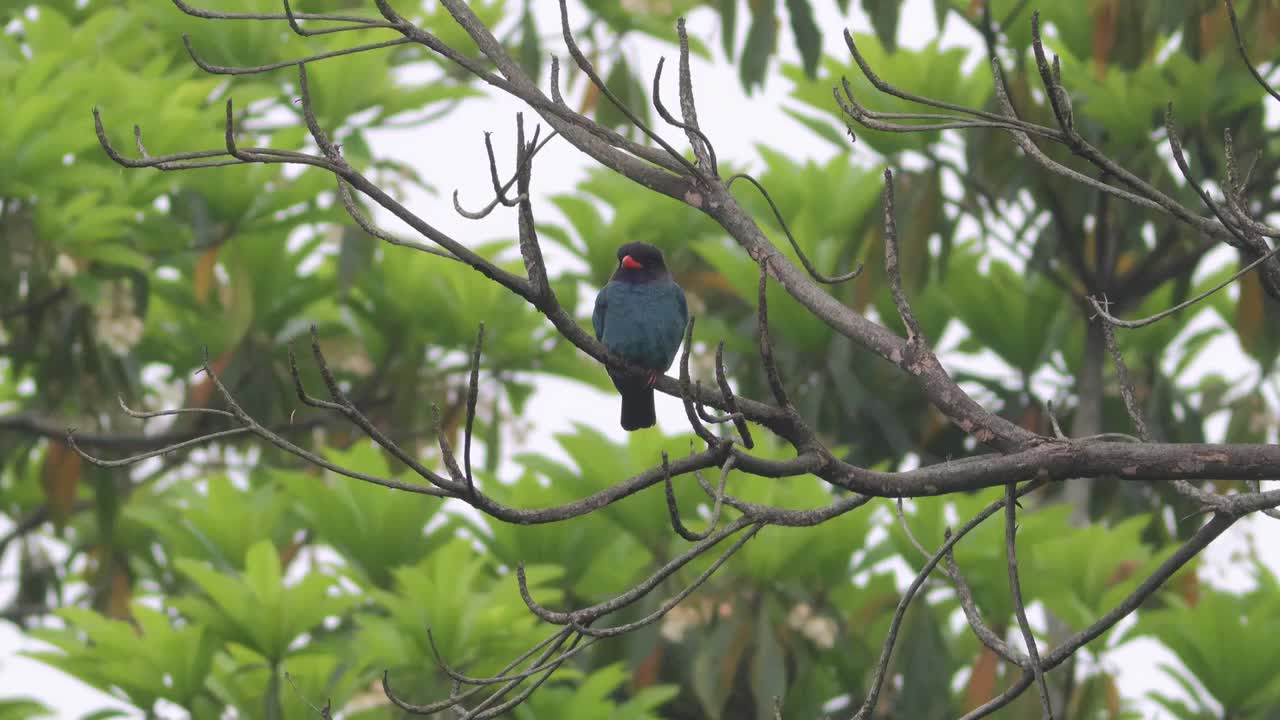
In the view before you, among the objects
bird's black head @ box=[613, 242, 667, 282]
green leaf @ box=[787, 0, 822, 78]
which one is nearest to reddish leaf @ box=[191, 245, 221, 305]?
bird's black head @ box=[613, 242, 667, 282]

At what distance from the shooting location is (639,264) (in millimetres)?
5102

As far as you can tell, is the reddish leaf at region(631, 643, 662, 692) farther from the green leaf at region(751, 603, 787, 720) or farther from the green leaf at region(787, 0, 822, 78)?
the green leaf at region(787, 0, 822, 78)

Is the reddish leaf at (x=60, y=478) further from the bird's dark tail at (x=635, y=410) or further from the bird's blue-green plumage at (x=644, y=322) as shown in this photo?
the bird's dark tail at (x=635, y=410)

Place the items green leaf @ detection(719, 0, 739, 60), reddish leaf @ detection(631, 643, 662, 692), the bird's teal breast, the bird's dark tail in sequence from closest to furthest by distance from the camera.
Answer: the bird's dark tail, the bird's teal breast, green leaf @ detection(719, 0, 739, 60), reddish leaf @ detection(631, 643, 662, 692)

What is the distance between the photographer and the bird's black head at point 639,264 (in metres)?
5.07

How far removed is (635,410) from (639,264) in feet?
2.80

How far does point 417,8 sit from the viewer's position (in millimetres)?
7980

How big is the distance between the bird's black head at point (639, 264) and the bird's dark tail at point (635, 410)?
2.36ft

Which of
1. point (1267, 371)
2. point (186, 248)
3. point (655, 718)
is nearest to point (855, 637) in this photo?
point (655, 718)

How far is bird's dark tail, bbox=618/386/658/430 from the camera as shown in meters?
4.34

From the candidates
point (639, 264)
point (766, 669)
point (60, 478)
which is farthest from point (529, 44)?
point (766, 669)

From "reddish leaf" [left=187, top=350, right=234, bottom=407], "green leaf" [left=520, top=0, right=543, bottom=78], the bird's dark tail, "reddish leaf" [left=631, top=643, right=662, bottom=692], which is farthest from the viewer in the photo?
"green leaf" [left=520, top=0, right=543, bottom=78]

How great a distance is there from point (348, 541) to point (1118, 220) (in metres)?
3.74

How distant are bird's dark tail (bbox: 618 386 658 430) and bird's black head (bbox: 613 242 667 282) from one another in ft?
2.36
